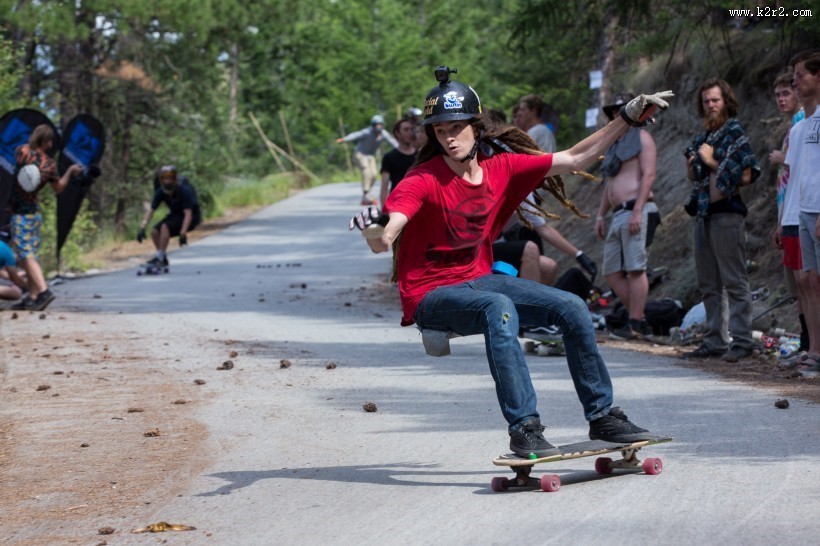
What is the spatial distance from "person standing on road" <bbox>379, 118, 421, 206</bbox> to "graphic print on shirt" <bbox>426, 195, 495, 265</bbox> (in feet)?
26.4

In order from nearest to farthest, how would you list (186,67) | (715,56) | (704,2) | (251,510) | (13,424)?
(251,510) < (13,424) < (704,2) < (715,56) < (186,67)

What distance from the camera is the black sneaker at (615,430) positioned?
6.11 meters

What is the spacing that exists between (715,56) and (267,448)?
12.0 meters

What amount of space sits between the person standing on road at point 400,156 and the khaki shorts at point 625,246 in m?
3.07

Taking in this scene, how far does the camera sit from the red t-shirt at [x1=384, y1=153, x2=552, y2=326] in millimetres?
6250

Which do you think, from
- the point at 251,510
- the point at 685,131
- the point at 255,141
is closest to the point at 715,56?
the point at 685,131

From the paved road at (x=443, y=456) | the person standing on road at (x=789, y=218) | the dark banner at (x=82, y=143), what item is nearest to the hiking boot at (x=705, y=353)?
the paved road at (x=443, y=456)

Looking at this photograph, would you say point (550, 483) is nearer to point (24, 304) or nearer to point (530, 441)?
point (530, 441)

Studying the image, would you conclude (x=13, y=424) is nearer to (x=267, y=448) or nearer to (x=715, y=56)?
(x=267, y=448)

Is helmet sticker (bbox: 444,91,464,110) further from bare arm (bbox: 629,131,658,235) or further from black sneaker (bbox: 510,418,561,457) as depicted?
bare arm (bbox: 629,131,658,235)

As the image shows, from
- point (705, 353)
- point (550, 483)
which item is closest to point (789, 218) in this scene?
point (705, 353)

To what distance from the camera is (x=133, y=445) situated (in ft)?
24.8

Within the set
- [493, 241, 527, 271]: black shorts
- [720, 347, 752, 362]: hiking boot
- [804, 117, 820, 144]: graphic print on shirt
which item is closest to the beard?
[804, 117, 820, 144]: graphic print on shirt

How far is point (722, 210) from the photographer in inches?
419
